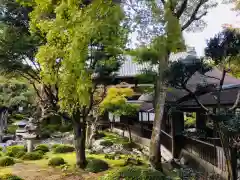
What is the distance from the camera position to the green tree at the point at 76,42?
6.93m

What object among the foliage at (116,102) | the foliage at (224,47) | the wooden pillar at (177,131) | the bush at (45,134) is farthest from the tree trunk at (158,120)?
the bush at (45,134)

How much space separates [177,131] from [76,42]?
5.89 m

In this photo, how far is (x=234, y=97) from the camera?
679 centimetres

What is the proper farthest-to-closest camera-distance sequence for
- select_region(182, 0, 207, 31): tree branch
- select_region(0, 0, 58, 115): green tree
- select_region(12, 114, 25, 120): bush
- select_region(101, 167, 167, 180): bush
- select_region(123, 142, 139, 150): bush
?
select_region(12, 114, 25, 120): bush
select_region(123, 142, 139, 150): bush
select_region(0, 0, 58, 115): green tree
select_region(182, 0, 207, 31): tree branch
select_region(101, 167, 167, 180): bush

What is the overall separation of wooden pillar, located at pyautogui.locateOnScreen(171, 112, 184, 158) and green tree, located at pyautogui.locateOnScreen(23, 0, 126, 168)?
3.43m

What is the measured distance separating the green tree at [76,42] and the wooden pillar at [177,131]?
3.43 metres

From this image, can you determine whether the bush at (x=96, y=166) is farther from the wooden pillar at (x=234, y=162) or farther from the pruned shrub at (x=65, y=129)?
the pruned shrub at (x=65, y=129)

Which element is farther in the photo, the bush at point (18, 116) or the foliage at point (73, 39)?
the bush at point (18, 116)

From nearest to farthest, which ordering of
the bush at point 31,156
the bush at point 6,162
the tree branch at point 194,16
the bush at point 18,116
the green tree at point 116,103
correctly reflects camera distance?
the tree branch at point 194,16 < the bush at point 6,162 < the bush at point 31,156 < the green tree at point 116,103 < the bush at point 18,116

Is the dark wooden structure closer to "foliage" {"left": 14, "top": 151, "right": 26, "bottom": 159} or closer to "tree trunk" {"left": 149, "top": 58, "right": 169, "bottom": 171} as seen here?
"tree trunk" {"left": 149, "top": 58, "right": 169, "bottom": 171}

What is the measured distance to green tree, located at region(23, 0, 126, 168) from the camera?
6926 mm

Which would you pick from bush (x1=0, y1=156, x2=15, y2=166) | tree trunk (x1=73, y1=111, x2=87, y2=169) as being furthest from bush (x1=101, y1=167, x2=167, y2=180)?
bush (x1=0, y1=156, x2=15, y2=166)

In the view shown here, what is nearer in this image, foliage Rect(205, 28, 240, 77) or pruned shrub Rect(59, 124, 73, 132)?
foliage Rect(205, 28, 240, 77)

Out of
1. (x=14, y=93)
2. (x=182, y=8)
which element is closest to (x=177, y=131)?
(x=182, y=8)
